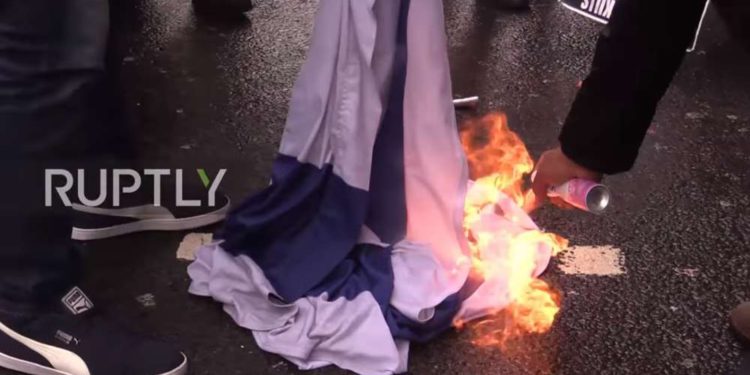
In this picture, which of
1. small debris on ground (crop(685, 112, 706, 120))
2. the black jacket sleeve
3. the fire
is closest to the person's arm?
the black jacket sleeve

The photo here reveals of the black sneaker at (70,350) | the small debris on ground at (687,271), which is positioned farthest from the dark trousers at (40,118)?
the small debris on ground at (687,271)

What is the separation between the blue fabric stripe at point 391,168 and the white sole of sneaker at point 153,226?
22.5 inches

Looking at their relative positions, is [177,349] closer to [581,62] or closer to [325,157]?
[325,157]

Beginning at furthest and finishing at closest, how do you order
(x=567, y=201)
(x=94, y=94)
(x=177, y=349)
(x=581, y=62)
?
(x=581, y=62)
(x=177, y=349)
(x=94, y=94)
(x=567, y=201)

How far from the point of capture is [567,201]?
1.88m

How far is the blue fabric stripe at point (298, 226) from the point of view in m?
2.37

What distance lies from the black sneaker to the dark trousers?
0.06 meters

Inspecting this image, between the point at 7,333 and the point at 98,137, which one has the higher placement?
the point at 98,137

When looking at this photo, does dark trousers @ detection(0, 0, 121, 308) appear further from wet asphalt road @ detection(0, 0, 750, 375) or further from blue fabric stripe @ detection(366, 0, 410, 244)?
blue fabric stripe @ detection(366, 0, 410, 244)

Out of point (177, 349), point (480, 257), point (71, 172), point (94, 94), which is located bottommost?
point (177, 349)

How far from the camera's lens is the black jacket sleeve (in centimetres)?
160

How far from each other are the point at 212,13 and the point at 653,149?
216cm

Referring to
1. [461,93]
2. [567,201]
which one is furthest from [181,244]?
[461,93]
